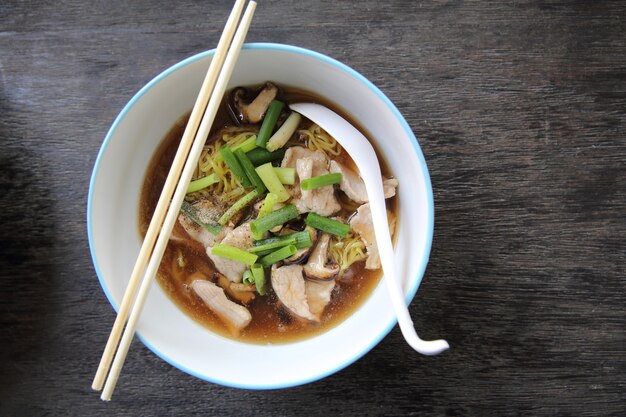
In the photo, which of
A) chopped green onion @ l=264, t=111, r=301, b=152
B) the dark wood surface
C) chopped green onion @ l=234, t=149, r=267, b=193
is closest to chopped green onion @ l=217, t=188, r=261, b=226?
chopped green onion @ l=234, t=149, r=267, b=193

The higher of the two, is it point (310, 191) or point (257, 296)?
point (310, 191)

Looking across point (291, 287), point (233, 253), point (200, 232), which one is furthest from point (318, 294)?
point (200, 232)

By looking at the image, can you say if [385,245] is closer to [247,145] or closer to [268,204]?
[268,204]

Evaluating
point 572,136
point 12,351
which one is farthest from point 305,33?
point 12,351

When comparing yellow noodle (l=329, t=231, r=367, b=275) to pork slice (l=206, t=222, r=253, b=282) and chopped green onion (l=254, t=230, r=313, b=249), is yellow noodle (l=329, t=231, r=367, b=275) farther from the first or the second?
pork slice (l=206, t=222, r=253, b=282)

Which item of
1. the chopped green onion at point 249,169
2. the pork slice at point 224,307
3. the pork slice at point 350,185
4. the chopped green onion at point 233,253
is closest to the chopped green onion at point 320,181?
the pork slice at point 350,185

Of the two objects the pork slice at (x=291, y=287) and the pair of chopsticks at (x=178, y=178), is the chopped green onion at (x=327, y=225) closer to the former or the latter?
the pork slice at (x=291, y=287)
